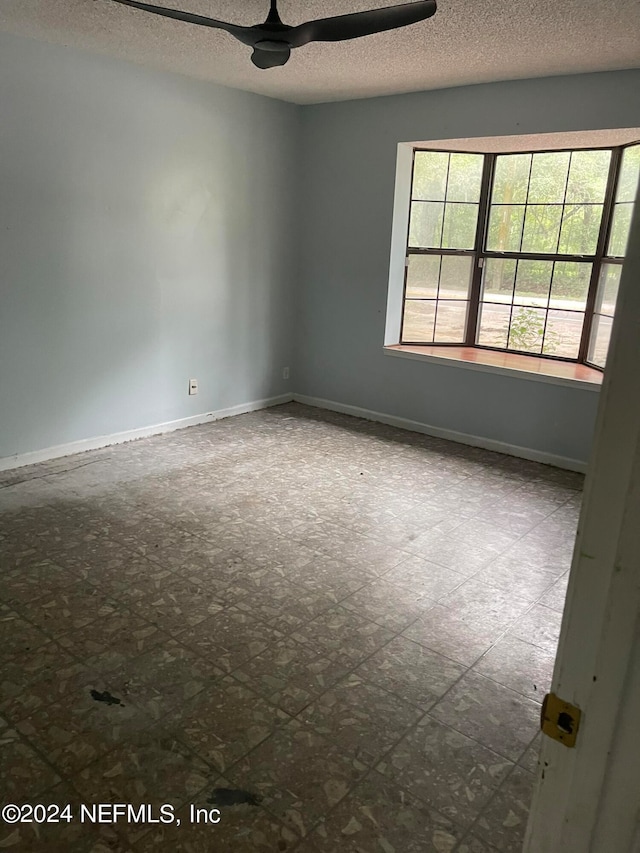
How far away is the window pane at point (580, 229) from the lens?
4449 mm

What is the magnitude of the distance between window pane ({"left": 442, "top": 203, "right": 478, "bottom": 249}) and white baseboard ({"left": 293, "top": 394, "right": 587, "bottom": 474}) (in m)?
1.48

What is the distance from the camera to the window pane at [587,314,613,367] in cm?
445

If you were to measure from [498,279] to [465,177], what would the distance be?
0.84 metres

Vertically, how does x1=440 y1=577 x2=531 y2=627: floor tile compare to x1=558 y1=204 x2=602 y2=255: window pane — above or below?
below

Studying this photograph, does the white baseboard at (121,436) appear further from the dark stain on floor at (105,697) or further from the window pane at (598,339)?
the window pane at (598,339)

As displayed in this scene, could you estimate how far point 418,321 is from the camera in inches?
206

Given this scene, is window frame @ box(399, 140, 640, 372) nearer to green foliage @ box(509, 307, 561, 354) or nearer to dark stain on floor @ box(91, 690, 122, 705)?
green foliage @ box(509, 307, 561, 354)

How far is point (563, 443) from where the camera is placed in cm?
435

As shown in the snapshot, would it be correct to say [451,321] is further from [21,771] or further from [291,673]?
[21,771]

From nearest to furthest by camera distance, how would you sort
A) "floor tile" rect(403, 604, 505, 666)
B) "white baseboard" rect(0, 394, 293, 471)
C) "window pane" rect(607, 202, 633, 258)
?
"floor tile" rect(403, 604, 505, 666), "white baseboard" rect(0, 394, 293, 471), "window pane" rect(607, 202, 633, 258)

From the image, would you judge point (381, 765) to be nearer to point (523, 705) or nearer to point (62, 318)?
point (523, 705)

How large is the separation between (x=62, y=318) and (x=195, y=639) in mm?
2506

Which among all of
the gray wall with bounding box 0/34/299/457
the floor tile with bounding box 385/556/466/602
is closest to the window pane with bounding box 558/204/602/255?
the gray wall with bounding box 0/34/299/457

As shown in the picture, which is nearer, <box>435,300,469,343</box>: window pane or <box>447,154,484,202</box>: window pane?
<box>447,154,484,202</box>: window pane
